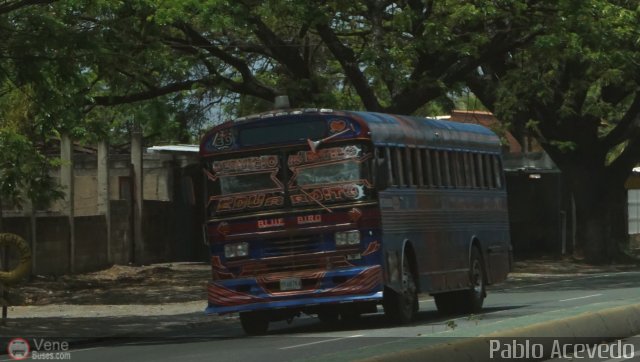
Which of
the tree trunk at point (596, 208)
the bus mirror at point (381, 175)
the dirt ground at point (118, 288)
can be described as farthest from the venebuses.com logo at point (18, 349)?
Result: the tree trunk at point (596, 208)

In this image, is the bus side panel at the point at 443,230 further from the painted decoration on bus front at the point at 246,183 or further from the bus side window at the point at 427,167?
the painted decoration on bus front at the point at 246,183

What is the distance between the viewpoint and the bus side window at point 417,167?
58.6 ft

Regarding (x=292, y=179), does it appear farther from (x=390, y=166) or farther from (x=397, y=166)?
(x=397, y=166)

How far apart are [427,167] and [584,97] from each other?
709 inches

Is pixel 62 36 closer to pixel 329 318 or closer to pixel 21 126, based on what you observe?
pixel 329 318

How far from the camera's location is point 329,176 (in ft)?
53.5

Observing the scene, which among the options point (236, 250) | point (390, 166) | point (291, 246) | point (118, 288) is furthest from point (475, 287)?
point (118, 288)

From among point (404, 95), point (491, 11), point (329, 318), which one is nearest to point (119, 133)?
point (404, 95)

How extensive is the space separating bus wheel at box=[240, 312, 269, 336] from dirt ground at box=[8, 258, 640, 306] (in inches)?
208

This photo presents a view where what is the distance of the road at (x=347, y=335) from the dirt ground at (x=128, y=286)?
422 centimetres

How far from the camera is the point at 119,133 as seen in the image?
36219mm

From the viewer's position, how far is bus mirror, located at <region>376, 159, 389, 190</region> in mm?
16203

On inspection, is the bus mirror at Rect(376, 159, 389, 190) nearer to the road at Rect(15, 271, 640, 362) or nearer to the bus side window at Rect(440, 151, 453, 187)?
the road at Rect(15, 271, 640, 362)

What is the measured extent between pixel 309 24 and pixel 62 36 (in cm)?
897
